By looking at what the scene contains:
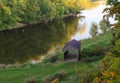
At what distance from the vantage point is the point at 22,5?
103 meters

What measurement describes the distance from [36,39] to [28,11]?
3261cm

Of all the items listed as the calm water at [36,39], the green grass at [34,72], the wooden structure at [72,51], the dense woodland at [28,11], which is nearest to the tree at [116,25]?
the green grass at [34,72]

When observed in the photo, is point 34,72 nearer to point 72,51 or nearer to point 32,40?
point 72,51

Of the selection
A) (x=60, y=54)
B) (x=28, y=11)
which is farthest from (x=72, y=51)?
(x=28, y=11)

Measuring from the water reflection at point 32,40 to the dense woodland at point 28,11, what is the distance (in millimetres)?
4884

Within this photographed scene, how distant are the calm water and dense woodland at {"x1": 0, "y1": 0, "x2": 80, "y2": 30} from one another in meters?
4.61

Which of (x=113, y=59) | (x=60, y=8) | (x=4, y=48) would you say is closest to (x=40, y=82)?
(x=113, y=59)

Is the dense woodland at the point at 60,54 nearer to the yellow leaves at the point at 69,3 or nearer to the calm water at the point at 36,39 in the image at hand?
the yellow leaves at the point at 69,3

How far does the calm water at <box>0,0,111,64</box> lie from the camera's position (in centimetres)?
6081

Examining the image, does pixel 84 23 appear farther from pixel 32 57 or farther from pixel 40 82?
pixel 40 82

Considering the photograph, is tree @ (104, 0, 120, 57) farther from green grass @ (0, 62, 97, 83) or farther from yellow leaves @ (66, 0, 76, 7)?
yellow leaves @ (66, 0, 76, 7)

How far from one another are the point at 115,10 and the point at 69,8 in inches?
4277

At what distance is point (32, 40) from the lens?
7469cm

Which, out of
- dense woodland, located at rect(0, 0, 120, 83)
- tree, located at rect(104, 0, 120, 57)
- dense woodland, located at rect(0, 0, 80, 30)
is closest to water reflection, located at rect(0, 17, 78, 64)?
dense woodland, located at rect(0, 0, 80, 30)
